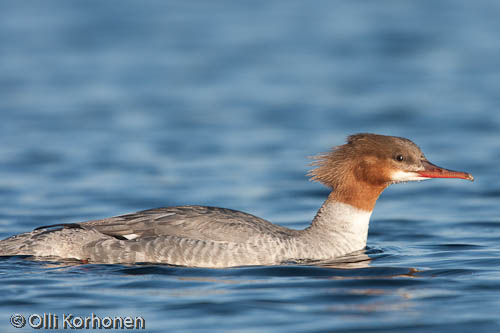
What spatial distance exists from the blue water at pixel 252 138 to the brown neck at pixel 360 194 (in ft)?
1.98

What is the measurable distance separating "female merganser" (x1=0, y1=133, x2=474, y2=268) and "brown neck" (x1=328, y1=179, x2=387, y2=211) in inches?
0.4

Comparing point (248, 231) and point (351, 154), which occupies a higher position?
point (351, 154)

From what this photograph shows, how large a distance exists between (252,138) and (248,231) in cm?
786

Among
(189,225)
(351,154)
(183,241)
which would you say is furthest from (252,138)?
(183,241)

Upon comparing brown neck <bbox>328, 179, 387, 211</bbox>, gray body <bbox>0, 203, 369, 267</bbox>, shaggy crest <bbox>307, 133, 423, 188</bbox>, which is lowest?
gray body <bbox>0, 203, 369, 267</bbox>

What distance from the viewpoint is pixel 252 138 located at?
653 inches

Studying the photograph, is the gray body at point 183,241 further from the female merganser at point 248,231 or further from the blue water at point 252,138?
the blue water at point 252,138

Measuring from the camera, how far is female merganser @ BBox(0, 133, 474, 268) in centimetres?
874

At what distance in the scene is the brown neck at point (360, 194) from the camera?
9.23 m

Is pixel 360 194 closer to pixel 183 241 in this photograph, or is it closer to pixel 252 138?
pixel 183 241

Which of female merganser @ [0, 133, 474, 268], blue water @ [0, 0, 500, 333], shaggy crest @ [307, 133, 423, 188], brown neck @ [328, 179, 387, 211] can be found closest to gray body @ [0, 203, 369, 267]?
female merganser @ [0, 133, 474, 268]

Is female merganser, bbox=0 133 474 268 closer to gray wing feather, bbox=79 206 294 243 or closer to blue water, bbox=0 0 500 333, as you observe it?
gray wing feather, bbox=79 206 294 243

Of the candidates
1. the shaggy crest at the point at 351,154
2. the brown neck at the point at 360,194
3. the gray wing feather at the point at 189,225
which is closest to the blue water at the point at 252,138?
the gray wing feather at the point at 189,225

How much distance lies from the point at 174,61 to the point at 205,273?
15604mm
